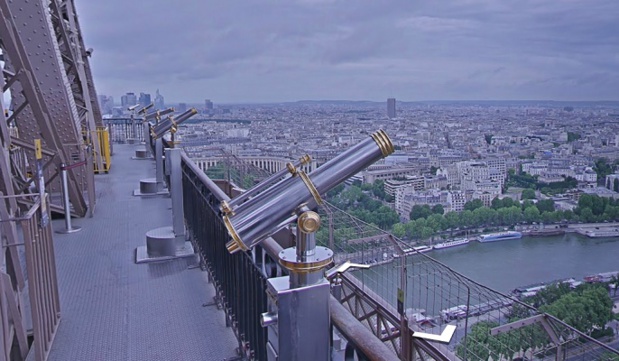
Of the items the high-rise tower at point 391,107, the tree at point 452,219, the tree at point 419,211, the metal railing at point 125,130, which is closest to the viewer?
the high-rise tower at point 391,107

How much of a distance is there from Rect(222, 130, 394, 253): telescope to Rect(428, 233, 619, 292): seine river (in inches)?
387

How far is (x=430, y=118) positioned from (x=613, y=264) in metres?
9.01

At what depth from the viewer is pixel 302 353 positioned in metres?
1.15

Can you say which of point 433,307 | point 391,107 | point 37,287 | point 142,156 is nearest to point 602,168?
point 433,307

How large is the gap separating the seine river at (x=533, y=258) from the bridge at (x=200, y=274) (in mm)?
5910

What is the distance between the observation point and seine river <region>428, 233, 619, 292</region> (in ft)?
35.9

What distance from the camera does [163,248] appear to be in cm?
403

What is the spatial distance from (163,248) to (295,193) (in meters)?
3.25

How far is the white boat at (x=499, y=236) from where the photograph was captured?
37.1 feet

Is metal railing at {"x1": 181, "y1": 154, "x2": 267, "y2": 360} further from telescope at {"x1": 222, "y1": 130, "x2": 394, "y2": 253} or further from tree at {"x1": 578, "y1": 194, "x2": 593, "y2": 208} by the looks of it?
tree at {"x1": 578, "y1": 194, "x2": 593, "y2": 208}

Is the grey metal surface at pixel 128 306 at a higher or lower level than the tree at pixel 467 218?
higher

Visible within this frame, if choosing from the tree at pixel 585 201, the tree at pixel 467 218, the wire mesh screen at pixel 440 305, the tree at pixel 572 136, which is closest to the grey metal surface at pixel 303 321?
the wire mesh screen at pixel 440 305

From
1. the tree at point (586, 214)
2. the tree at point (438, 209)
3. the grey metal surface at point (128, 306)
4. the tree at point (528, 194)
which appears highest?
the grey metal surface at point (128, 306)

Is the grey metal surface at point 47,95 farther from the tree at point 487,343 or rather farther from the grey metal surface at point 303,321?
the tree at point 487,343
